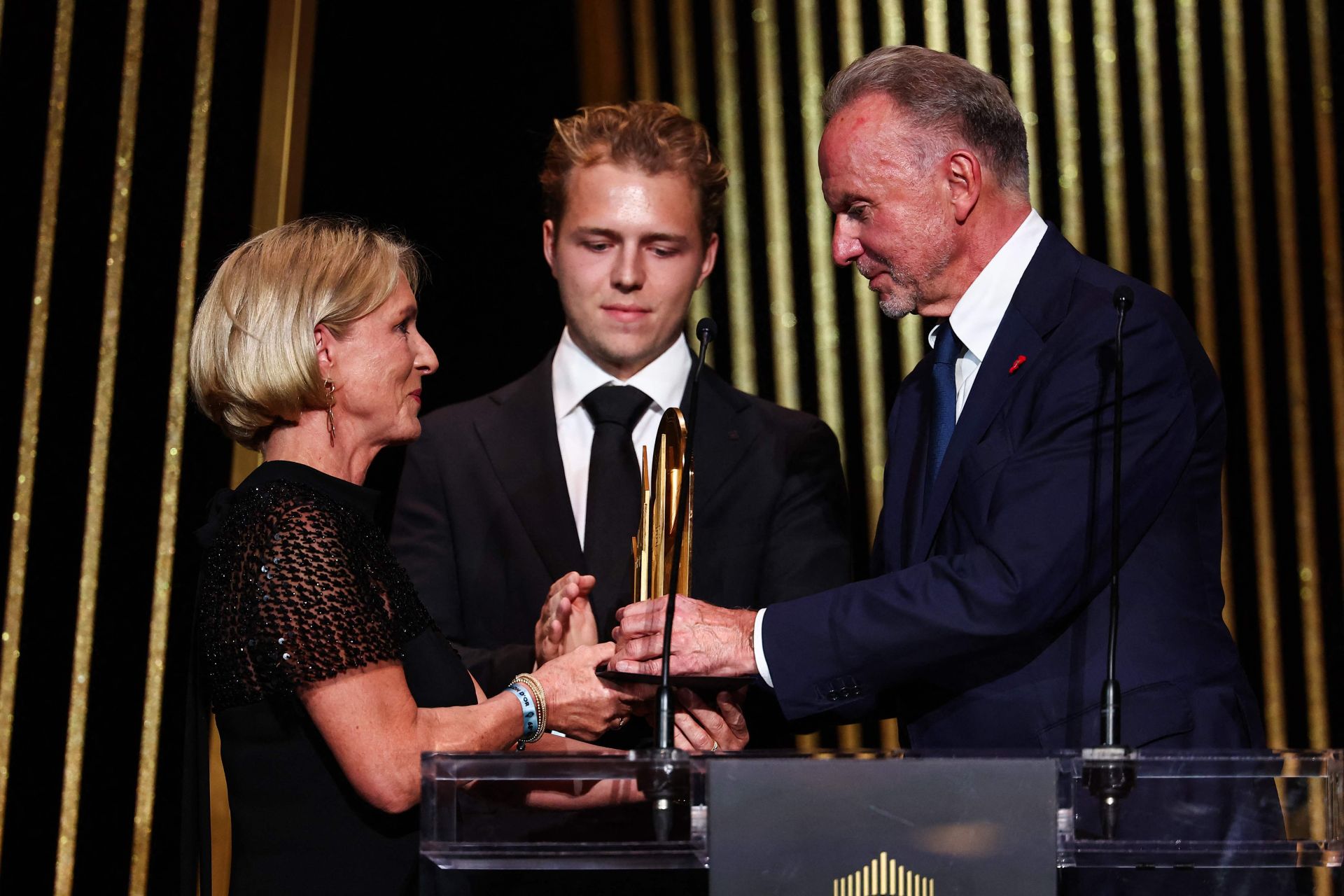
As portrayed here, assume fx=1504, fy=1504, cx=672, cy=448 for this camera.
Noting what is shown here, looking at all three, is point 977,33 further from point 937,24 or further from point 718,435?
point 718,435

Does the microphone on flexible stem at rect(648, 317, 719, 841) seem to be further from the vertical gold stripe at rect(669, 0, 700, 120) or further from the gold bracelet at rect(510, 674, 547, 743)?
the vertical gold stripe at rect(669, 0, 700, 120)

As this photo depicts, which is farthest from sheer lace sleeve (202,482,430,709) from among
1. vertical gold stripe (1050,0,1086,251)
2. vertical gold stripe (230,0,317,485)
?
vertical gold stripe (1050,0,1086,251)

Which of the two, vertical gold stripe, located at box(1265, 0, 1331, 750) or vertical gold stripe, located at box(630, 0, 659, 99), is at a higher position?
vertical gold stripe, located at box(630, 0, 659, 99)

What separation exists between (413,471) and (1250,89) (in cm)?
207

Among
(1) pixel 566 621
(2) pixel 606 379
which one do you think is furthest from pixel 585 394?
(1) pixel 566 621

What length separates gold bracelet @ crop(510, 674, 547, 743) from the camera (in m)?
2.05

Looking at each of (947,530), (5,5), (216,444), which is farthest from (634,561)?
(5,5)

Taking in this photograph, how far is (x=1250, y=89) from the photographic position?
3367mm

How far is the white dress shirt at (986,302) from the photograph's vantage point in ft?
7.25

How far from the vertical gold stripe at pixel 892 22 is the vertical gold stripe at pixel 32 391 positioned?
1792 millimetres

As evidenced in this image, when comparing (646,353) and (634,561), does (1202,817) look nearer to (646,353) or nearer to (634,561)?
(634,561)

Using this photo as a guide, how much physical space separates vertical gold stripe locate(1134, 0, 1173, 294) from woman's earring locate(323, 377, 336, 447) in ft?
6.66

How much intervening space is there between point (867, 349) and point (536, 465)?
119 centimetres

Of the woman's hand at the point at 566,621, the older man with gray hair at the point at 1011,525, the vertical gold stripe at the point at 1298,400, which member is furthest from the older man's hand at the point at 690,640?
the vertical gold stripe at the point at 1298,400
